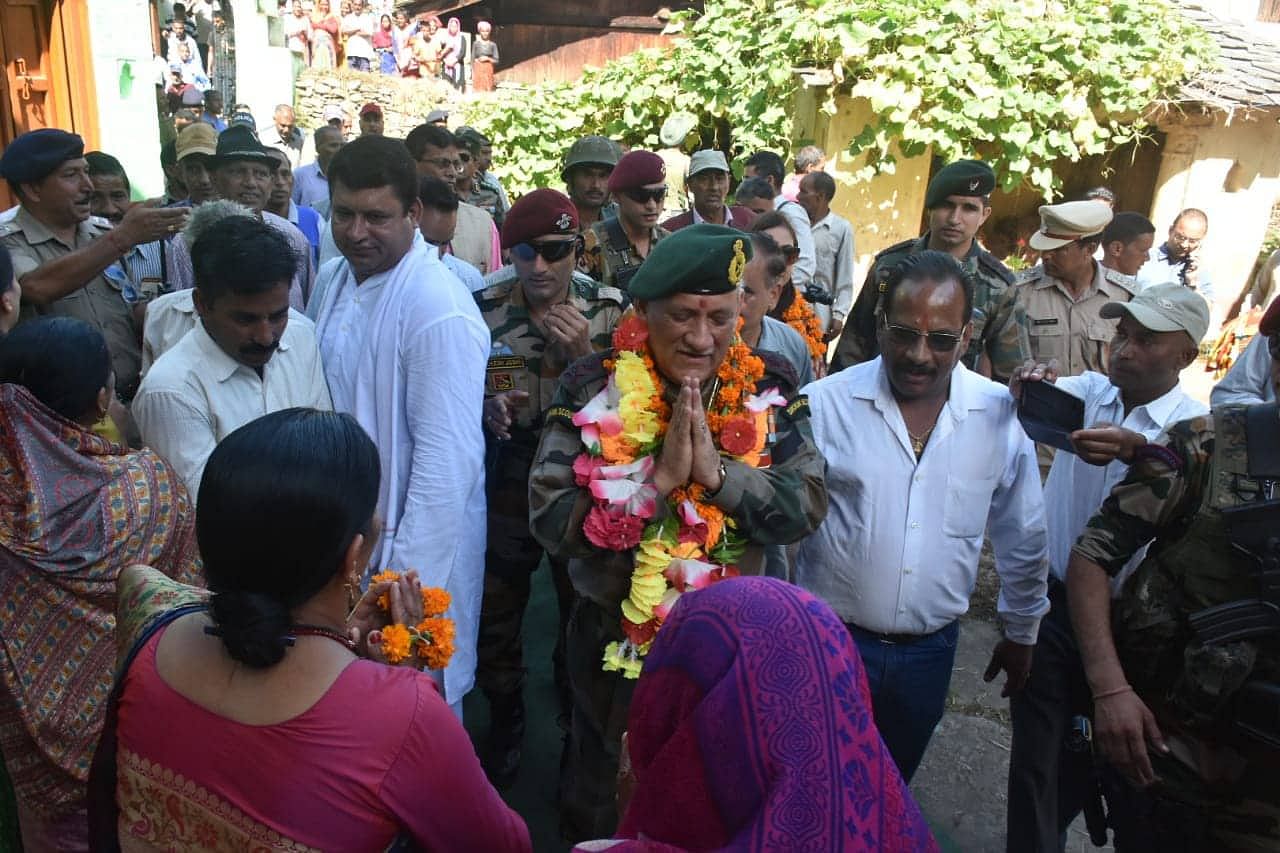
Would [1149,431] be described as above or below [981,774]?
above

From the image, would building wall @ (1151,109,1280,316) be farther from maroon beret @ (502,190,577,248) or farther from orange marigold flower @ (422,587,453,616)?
orange marigold flower @ (422,587,453,616)

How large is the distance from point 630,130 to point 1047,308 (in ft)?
35.2

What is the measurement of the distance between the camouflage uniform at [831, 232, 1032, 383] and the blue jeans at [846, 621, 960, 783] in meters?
1.92

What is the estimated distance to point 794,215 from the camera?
7.16 metres

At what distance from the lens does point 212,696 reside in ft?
4.95

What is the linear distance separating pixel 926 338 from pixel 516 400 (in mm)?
1713

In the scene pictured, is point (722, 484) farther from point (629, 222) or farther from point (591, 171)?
point (591, 171)

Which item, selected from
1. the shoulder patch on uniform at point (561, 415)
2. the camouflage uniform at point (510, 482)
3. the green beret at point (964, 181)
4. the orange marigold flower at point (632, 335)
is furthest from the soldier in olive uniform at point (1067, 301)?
the shoulder patch on uniform at point (561, 415)

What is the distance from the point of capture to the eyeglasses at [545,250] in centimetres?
382

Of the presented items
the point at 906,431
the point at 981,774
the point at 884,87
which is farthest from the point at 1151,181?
the point at 906,431

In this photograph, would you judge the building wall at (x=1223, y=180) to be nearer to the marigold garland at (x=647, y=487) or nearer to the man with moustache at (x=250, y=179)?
the man with moustache at (x=250, y=179)

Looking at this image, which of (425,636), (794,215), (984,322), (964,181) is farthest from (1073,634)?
(794,215)

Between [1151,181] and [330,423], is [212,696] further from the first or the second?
[1151,181]

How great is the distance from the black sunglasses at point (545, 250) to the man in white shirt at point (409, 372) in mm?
716
